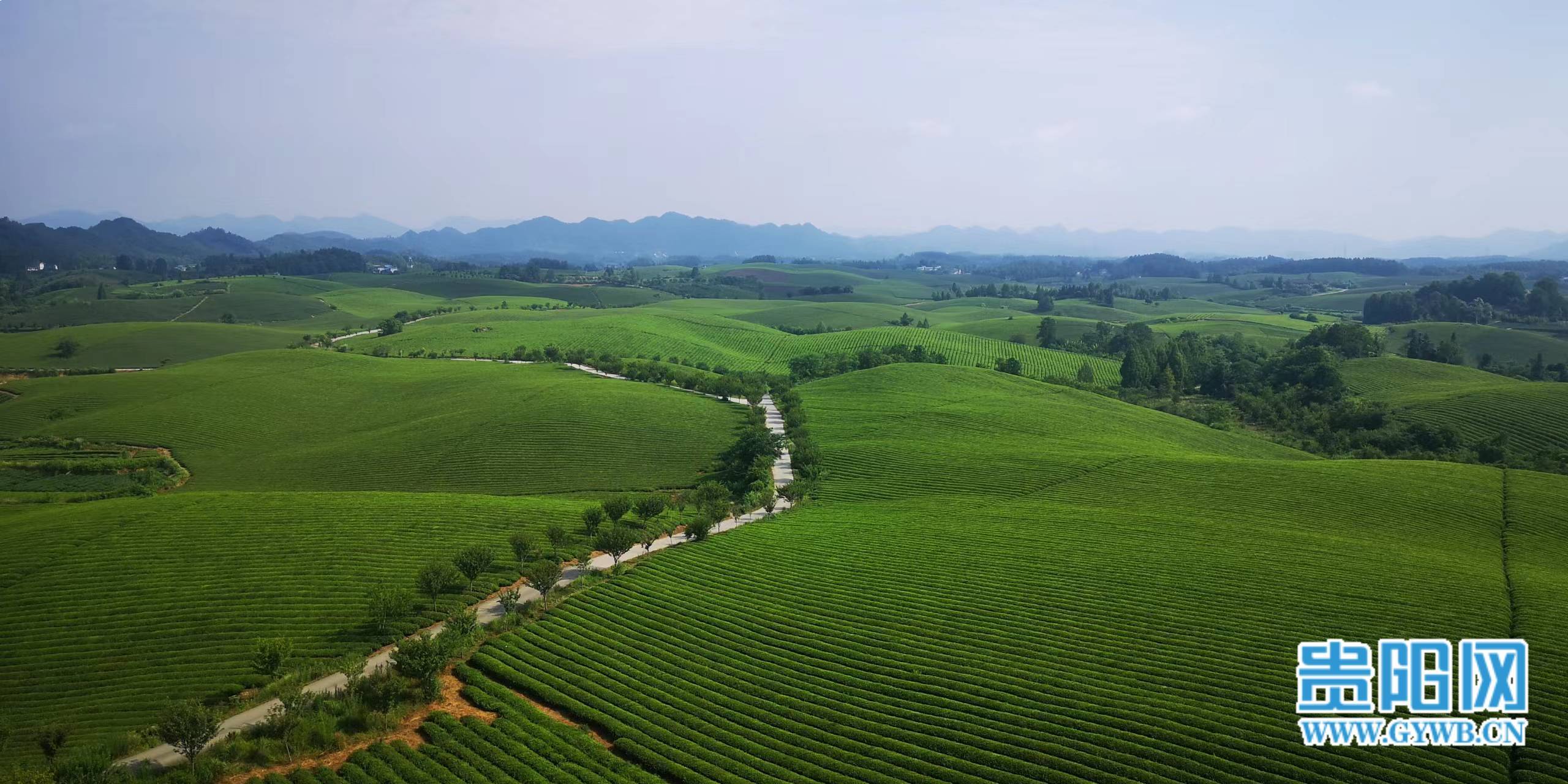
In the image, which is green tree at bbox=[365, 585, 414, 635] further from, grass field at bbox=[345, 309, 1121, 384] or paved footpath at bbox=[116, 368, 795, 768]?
grass field at bbox=[345, 309, 1121, 384]

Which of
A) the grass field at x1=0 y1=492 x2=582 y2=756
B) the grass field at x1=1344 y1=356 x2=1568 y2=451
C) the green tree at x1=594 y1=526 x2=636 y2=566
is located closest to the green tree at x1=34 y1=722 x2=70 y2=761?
the grass field at x1=0 y1=492 x2=582 y2=756

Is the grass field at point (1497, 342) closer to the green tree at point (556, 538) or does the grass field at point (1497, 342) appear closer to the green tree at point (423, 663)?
the green tree at point (556, 538)

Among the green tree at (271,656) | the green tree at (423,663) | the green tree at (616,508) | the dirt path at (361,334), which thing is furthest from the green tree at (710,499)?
the dirt path at (361,334)

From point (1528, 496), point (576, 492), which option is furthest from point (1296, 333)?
point (576, 492)

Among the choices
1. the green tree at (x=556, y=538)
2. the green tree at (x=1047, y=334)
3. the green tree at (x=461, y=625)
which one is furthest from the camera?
the green tree at (x=1047, y=334)

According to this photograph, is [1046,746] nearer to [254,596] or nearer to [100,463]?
[254,596]

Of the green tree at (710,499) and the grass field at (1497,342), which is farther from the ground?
the grass field at (1497,342)

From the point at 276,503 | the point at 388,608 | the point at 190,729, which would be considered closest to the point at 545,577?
the point at 388,608
